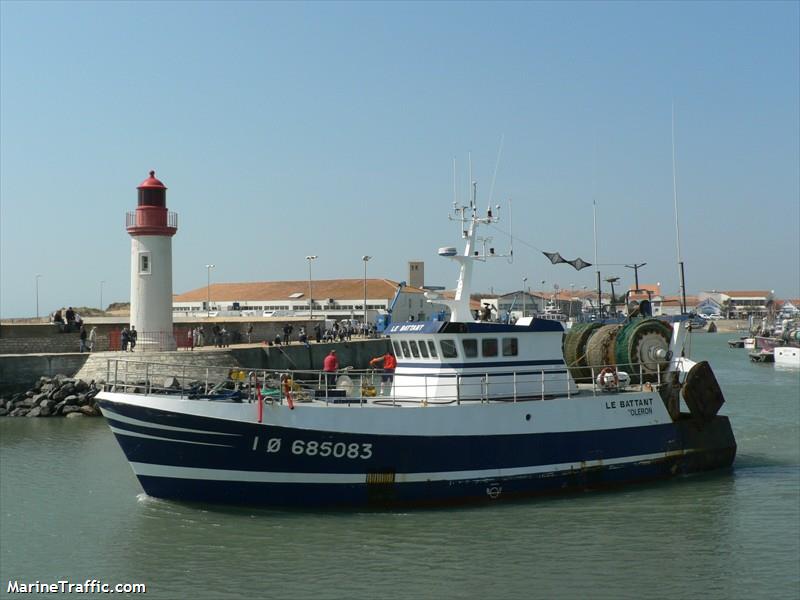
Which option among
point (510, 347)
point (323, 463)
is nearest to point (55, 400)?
point (323, 463)

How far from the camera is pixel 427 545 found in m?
13.9

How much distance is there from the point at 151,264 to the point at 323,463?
18.4 metres

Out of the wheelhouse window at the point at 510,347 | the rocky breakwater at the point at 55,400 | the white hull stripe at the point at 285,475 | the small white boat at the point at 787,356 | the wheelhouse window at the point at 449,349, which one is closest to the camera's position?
the white hull stripe at the point at 285,475

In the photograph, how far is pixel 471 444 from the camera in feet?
52.2

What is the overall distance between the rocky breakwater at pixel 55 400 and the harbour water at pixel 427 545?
10146mm

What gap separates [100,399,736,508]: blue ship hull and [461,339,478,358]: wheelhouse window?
1.69m

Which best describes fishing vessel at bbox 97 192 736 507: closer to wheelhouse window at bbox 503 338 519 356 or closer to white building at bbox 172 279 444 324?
wheelhouse window at bbox 503 338 519 356

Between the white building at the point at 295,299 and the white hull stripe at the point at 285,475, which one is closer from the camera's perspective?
the white hull stripe at the point at 285,475

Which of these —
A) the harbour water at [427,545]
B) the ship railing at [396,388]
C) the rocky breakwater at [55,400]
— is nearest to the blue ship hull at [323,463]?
the harbour water at [427,545]

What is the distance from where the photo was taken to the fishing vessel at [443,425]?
14891 mm

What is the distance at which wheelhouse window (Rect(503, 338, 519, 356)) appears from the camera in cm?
1717

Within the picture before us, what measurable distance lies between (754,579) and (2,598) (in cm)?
1069

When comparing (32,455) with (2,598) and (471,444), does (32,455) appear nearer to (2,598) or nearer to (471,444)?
(2,598)

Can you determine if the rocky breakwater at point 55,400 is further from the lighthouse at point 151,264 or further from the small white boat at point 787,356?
the small white boat at point 787,356
